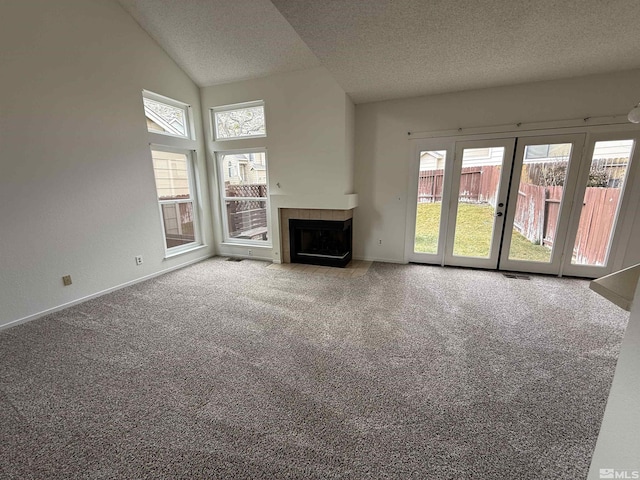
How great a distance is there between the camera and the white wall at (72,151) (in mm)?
2518

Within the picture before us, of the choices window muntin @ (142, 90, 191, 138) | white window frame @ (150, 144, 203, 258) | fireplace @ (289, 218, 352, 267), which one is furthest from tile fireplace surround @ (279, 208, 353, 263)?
window muntin @ (142, 90, 191, 138)

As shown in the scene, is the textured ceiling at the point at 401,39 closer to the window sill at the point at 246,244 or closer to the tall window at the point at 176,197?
the tall window at the point at 176,197

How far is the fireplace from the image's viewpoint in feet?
14.1

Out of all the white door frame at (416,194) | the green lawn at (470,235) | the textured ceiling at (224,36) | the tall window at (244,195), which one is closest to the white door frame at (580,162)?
the white door frame at (416,194)

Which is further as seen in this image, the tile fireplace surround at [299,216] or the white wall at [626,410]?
the tile fireplace surround at [299,216]

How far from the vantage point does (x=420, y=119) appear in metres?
3.96

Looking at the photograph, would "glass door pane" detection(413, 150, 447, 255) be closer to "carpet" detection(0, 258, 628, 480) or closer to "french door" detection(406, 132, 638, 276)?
"french door" detection(406, 132, 638, 276)

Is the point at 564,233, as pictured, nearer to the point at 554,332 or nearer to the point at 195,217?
the point at 554,332

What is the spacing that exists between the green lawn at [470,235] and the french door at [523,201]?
0.01 m

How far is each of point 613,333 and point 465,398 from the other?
1.83 m

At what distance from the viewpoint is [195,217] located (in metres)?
4.73

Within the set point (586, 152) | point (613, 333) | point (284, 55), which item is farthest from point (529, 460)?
point (284, 55)

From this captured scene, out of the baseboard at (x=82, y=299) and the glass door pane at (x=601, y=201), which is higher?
the glass door pane at (x=601, y=201)

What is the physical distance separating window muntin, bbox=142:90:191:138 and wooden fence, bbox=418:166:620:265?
3923 mm
